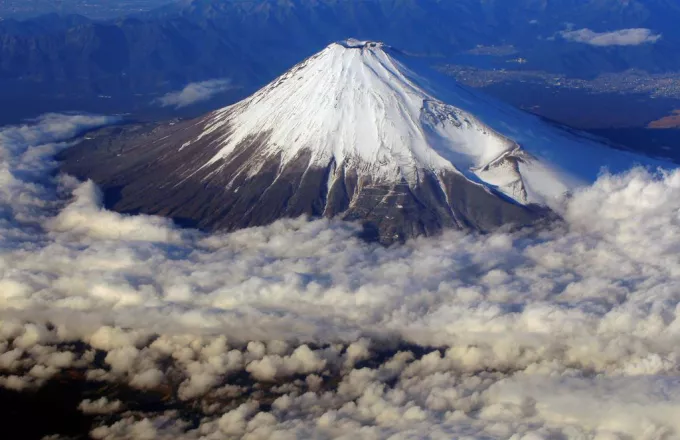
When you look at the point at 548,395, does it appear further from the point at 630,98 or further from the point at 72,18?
the point at 72,18

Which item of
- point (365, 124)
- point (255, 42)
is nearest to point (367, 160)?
point (365, 124)

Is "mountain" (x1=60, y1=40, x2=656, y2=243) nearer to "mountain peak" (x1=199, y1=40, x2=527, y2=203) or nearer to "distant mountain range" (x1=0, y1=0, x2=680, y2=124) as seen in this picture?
"mountain peak" (x1=199, y1=40, x2=527, y2=203)

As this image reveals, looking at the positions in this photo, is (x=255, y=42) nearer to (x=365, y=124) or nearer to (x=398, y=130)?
(x=365, y=124)

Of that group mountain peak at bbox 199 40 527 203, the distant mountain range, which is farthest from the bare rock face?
the distant mountain range

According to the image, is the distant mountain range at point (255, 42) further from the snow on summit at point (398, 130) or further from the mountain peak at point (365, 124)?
the snow on summit at point (398, 130)

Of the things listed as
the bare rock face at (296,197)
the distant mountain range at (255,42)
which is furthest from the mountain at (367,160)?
the distant mountain range at (255,42)

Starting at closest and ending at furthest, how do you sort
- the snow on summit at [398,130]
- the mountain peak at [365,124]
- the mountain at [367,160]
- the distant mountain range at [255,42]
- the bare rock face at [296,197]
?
the bare rock face at [296,197]
the mountain at [367,160]
the snow on summit at [398,130]
the mountain peak at [365,124]
the distant mountain range at [255,42]
